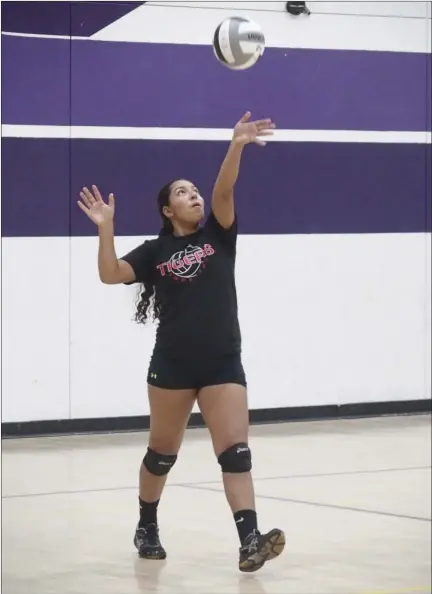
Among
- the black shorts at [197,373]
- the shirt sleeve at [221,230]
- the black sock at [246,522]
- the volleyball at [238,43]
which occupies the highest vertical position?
the volleyball at [238,43]

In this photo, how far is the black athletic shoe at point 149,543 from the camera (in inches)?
275

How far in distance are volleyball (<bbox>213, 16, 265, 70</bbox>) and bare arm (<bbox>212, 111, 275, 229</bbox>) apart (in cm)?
27

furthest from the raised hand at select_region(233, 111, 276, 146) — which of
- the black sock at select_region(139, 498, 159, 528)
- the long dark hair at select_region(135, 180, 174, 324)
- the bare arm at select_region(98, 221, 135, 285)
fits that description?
the black sock at select_region(139, 498, 159, 528)

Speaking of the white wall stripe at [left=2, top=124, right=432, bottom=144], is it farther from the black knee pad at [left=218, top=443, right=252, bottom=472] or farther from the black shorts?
the black knee pad at [left=218, top=443, right=252, bottom=472]

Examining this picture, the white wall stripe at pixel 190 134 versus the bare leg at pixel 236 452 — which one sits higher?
the white wall stripe at pixel 190 134

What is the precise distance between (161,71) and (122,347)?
2.49 meters

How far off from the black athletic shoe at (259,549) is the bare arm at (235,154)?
1604mm

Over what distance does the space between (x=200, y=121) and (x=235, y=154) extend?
18.7 ft

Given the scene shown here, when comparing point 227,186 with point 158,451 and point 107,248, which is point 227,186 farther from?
point 158,451

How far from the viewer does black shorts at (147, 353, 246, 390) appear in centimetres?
659

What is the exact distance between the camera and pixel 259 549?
20.5 feet

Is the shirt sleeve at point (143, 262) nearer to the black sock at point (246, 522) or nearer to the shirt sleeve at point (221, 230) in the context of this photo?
the shirt sleeve at point (221, 230)

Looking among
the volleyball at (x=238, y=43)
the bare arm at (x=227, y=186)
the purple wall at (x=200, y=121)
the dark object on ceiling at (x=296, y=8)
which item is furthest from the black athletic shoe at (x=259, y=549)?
the dark object on ceiling at (x=296, y=8)

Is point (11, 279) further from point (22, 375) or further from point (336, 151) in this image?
point (336, 151)
